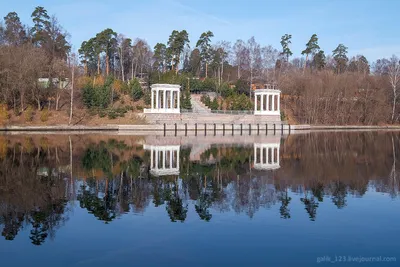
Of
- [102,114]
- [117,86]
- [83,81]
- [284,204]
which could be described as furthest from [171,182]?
[83,81]

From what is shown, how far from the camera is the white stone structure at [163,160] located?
21.1m

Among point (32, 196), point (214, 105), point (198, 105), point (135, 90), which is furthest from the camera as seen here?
point (198, 105)

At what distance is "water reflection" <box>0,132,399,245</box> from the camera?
13148 millimetres

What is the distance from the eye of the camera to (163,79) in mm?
64000

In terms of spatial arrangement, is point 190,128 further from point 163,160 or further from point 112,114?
point 163,160

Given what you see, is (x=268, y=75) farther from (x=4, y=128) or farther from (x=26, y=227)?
(x=26, y=227)

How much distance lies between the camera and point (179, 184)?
17844mm

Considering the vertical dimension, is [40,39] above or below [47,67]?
above

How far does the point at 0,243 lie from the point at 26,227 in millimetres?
Result: 1227

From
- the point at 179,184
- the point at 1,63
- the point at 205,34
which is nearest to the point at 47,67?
the point at 1,63

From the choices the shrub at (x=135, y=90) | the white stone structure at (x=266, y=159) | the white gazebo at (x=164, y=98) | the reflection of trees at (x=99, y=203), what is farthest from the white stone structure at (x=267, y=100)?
the reflection of trees at (x=99, y=203)

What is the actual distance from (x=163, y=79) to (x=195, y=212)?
2052 inches

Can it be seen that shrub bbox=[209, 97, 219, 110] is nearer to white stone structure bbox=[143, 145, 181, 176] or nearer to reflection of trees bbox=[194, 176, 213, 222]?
white stone structure bbox=[143, 145, 181, 176]

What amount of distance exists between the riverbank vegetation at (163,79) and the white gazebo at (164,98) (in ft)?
8.75
